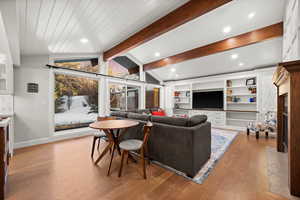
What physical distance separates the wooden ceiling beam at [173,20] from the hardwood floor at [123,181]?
9.30 feet

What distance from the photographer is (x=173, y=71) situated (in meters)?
6.43

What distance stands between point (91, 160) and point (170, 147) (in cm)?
156

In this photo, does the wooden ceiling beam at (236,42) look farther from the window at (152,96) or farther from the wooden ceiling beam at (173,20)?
the window at (152,96)

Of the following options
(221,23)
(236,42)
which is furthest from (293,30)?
(236,42)

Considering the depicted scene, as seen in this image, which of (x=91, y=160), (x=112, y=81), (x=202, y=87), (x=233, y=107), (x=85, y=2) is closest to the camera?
(x=85, y=2)

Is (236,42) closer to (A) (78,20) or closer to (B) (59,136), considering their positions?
(A) (78,20)

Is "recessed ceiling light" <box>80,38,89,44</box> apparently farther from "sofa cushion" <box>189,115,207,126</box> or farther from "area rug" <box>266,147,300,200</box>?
"area rug" <box>266,147,300,200</box>

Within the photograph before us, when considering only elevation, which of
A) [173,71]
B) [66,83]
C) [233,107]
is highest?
[173,71]

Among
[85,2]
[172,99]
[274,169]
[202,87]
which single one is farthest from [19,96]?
[202,87]

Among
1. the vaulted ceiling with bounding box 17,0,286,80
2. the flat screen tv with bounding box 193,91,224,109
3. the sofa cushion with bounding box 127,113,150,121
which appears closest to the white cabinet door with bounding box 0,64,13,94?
the vaulted ceiling with bounding box 17,0,286,80

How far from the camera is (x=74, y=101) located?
163 inches

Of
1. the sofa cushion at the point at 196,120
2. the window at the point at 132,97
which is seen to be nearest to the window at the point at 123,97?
the window at the point at 132,97

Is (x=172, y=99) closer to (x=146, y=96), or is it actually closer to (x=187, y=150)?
(x=146, y=96)

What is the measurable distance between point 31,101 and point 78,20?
2.49 m
